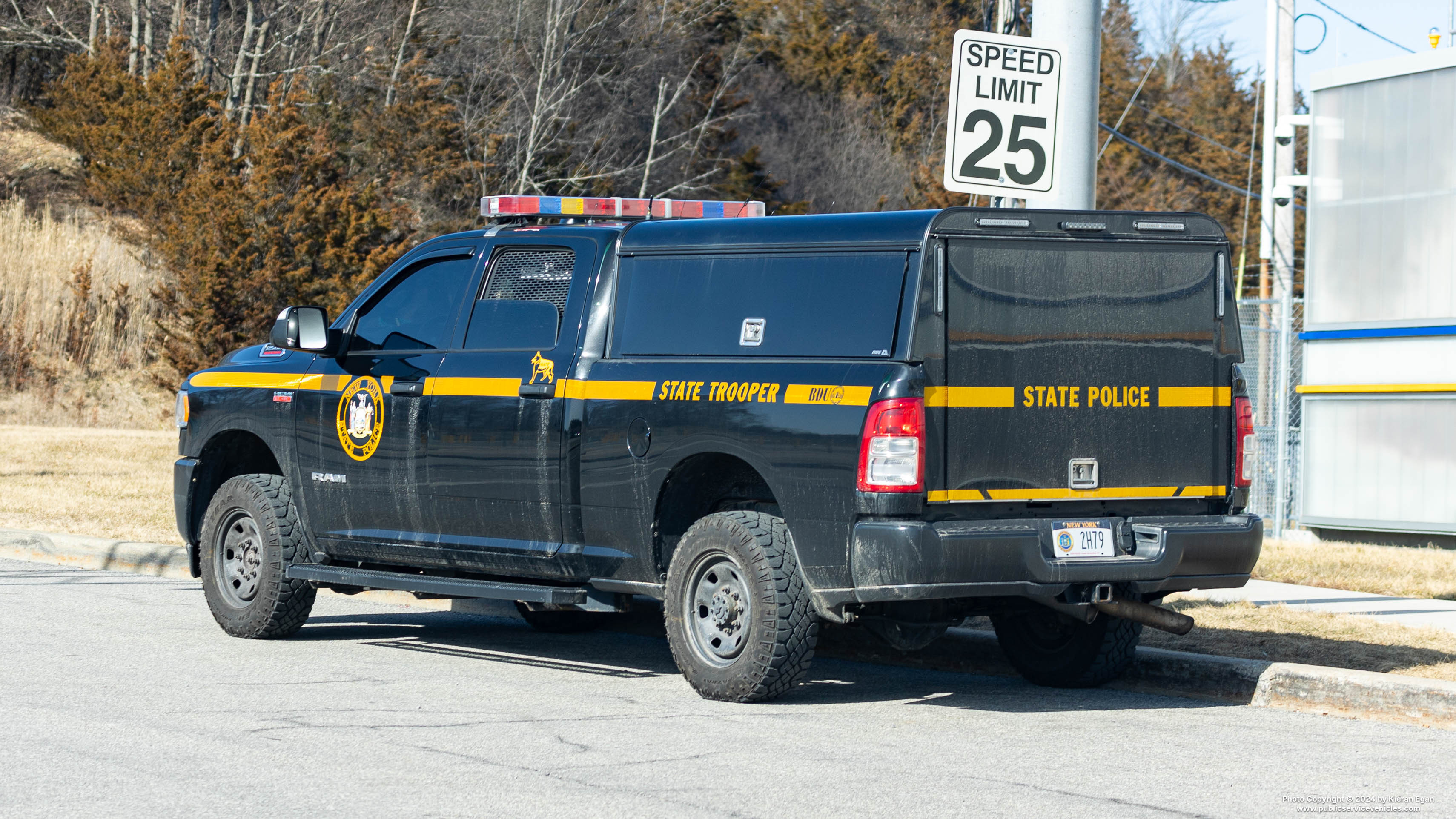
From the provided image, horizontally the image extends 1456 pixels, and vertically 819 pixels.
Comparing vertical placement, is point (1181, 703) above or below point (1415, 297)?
below

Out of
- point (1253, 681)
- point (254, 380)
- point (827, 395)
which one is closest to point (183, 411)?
point (254, 380)

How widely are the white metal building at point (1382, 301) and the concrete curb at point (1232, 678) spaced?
7.95 meters

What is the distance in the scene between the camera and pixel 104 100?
34.6 m

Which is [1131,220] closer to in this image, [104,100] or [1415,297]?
[1415,297]

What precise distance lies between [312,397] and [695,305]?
8.16 feet

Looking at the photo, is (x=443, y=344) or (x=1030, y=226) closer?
(x=1030, y=226)

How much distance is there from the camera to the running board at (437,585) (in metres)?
7.78

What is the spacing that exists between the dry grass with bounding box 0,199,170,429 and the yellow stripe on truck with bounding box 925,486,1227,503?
23.1 metres

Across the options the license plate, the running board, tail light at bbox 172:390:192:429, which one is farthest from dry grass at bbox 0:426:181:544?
the license plate

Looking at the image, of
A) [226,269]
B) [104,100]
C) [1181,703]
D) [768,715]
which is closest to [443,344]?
[768,715]

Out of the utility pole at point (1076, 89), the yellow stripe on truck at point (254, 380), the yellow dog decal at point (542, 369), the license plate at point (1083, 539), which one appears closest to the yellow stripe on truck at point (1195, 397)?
the license plate at point (1083, 539)

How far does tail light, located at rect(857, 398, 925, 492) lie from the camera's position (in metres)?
6.62

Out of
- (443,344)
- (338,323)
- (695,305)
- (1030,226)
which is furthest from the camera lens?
(338,323)

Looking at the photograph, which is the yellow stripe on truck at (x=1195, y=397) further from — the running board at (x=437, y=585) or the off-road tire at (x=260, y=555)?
the off-road tire at (x=260, y=555)
